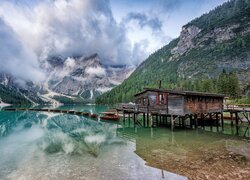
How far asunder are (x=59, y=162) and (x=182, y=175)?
36.9 ft

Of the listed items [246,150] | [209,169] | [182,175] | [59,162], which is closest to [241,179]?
[209,169]

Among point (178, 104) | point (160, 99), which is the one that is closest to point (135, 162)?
point (178, 104)

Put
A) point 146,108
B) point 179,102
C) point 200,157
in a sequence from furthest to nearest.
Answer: point 146,108 → point 179,102 → point 200,157

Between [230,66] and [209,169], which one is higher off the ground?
[230,66]

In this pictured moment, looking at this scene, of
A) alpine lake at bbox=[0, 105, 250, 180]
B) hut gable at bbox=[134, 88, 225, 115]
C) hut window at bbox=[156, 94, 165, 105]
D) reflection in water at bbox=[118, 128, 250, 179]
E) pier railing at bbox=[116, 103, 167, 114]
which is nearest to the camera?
reflection in water at bbox=[118, 128, 250, 179]

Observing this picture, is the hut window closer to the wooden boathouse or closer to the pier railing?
the wooden boathouse

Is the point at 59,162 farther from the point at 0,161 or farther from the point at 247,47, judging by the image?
the point at 247,47

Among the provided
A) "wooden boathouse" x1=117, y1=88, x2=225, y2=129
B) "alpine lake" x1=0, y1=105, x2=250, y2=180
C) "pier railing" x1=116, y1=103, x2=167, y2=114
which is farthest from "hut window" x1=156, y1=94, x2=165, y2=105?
"alpine lake" x1=0, y1=105, x2=250, y2=180

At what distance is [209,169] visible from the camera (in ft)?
52.9

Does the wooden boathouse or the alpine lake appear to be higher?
the wooden boathouse

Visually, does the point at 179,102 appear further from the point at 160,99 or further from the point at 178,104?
the point at 160,99

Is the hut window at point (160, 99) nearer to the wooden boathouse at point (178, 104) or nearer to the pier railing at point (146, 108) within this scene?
the wooden boathouse at point (178, 104)

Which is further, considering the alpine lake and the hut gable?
the hut gable

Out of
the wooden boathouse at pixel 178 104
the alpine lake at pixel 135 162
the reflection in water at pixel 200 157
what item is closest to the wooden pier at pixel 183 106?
the wooden boathouse at pixel 178 104
